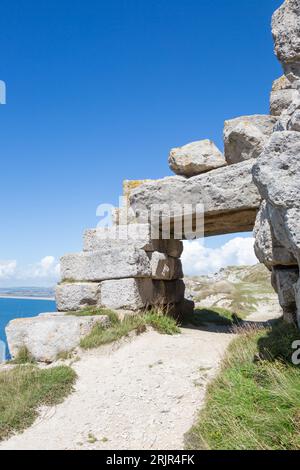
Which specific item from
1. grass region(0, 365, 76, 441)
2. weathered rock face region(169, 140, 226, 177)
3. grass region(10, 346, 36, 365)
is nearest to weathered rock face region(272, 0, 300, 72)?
weathered rock face region(169, 140, 226, 177)

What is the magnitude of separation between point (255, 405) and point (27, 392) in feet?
9.45

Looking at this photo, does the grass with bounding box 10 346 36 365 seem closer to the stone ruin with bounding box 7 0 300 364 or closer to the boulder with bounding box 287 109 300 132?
the stone ruin with bounding box 7 0 300 364

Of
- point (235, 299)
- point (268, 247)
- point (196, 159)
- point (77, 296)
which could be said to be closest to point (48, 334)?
point (77, 296)

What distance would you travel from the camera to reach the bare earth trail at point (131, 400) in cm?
414

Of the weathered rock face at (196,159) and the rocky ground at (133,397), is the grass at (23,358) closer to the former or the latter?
the rocky ground at (133,397)

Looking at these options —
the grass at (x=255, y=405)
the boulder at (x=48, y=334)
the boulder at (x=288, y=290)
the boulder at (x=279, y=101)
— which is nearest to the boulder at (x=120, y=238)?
the boulder at (x=48, y=334)

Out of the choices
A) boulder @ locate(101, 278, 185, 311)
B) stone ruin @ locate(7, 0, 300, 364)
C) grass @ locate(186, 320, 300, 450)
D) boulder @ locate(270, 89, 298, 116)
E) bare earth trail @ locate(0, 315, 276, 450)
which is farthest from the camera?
boulder @ locate(101, 278, 185, 311)

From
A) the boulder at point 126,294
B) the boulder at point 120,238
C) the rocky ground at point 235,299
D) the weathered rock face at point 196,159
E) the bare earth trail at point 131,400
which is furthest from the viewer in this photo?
the rocky ground at point 235,299

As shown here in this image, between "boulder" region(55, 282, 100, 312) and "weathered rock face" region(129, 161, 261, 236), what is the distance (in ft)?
6.12

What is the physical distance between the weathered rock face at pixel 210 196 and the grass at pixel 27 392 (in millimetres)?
3927

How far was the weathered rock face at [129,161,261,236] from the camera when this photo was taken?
24.8 ft

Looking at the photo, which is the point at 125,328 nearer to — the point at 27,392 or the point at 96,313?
the point at 96,313

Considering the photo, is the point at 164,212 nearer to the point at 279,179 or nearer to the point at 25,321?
the point at 25,321
